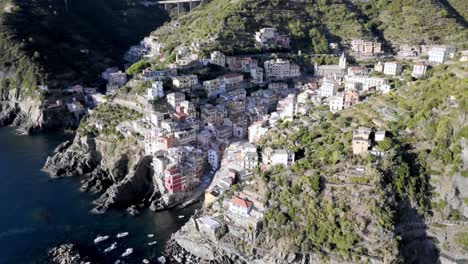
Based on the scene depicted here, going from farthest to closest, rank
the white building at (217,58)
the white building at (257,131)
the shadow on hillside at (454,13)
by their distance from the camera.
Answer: the shadow on hillside at (454,13) → the white building at (217,58) → the white building at (257,131)

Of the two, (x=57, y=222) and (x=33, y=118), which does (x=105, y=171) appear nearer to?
(x=57, y=222)

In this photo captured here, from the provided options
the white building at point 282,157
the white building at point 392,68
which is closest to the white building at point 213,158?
the white building at point 282,157

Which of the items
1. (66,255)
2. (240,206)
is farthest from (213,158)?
(66,255)

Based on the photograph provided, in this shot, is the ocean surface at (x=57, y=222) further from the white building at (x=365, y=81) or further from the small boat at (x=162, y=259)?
the white building at (x=365, y=81)

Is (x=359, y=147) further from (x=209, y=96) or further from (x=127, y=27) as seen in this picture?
(x=127, y=27)

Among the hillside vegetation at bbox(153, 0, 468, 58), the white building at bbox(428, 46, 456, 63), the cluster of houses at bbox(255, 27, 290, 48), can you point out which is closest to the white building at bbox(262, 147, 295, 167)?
the white building at bbox(428, 46, 456, 63)

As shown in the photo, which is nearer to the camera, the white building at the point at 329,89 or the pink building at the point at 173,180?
the pink building at the point at 173,180
